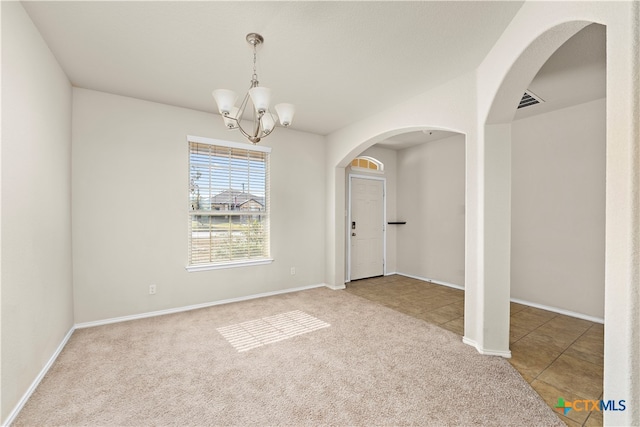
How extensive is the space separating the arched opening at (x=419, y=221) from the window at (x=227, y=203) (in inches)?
69.9

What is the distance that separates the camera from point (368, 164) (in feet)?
19.7

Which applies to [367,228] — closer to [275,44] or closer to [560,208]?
[560,208]

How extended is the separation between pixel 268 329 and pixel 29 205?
2.38 m

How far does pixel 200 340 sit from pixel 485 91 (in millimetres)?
3704

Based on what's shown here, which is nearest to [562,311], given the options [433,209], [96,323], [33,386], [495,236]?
[495,236]

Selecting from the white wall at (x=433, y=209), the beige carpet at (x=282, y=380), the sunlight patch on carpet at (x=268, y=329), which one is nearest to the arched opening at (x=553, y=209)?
the beige carpet at (x=282, y=380)

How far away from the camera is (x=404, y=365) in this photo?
241cm

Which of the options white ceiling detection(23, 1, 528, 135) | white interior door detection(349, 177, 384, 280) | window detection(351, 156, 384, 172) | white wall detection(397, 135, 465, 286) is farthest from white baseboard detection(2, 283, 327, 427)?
white ceiling detection(23, 1, 528, 135)

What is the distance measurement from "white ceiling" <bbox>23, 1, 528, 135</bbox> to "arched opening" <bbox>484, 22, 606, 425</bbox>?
65cm

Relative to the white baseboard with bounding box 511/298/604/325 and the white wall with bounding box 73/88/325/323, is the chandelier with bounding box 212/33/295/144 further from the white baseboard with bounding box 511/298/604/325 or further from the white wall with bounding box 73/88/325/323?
the white baseboard with bounding box 511/298/604/325

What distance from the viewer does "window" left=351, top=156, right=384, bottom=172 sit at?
5.82 meters

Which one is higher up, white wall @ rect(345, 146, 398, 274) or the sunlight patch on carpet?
white wall @ rect(345, 146, 398, 274)

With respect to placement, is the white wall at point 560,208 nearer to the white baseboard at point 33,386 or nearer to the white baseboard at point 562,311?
the white baseboard at point 562,311

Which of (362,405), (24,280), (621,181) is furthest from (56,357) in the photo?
(621,181)
